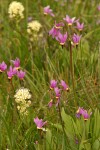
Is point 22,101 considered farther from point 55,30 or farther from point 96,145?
point 96,145

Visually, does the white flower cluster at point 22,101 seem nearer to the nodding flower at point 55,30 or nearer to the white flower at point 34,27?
the nodding flower at point 55,30

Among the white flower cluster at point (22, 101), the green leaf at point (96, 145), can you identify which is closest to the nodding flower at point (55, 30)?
the white flower cluster at point (22, 101)

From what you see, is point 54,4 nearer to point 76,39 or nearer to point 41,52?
point 41,52

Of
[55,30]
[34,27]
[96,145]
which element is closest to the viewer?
[96,145]

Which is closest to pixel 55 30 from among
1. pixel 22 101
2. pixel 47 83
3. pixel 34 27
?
pixel 22 101

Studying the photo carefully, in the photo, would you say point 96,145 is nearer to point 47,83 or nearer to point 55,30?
point 55,30

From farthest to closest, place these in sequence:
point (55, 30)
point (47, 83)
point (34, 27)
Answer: point (34, 27)
point (47, 83)
point (55, 30)

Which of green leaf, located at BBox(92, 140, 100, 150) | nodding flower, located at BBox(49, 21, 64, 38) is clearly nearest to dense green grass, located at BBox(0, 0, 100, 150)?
green leaf, located at BBox(92, 140, 100, 150)

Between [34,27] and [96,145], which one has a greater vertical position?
[34,27]

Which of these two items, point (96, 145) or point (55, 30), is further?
point (55, 30)
